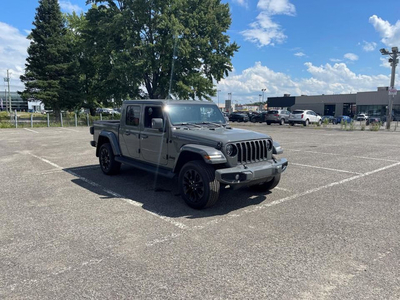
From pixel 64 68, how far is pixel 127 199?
34.8 metres

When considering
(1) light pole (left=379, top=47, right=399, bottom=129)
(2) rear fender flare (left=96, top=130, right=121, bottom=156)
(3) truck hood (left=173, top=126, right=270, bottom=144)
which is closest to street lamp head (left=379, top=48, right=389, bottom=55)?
(1) light pole (left=379, top=47, right=399, bottom=129)

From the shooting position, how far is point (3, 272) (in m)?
3.00

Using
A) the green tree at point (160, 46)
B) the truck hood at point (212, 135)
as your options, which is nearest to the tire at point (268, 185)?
the truck hood at point (212, 135)

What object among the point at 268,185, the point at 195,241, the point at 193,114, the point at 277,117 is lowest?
the point at 195,241

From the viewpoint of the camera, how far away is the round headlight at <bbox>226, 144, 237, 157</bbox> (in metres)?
4.73

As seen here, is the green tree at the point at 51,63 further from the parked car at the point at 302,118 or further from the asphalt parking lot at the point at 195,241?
the asphalt parking lot at the point at 195,241

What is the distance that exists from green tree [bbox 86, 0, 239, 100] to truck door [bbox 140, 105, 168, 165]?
22587 millimetres

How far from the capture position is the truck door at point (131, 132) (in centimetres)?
642

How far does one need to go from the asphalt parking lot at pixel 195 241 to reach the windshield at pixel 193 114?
1480mm

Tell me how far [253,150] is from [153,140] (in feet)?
6.70

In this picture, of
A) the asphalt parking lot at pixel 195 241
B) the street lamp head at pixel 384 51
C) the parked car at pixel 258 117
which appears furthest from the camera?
the parked car at pixel 258 117

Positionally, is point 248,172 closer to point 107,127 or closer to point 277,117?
point 107,127

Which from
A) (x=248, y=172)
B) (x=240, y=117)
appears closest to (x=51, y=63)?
(x=240, y=117)

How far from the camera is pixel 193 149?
4832mm
